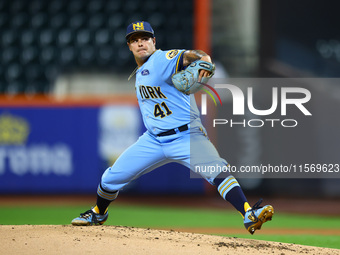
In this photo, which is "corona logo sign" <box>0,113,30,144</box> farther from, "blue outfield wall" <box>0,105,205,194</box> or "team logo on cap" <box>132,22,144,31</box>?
"team logo on cap" <box>132,22,144,31</box>

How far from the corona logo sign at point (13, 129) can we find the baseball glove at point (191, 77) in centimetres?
502

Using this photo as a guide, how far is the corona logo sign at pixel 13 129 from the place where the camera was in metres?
8.72

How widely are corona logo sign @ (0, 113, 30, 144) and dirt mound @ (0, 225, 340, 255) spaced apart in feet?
14.1

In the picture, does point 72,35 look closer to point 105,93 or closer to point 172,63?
point 105,93

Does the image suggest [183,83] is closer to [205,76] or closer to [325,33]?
[205,76]

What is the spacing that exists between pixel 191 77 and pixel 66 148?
198 inches

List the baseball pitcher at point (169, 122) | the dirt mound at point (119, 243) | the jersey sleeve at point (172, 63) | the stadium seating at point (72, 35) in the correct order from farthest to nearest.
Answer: the stadium seating at point (72, 35) → the jersey sleeve at point (172, 63) → the baseball pitcher at point (169, 122) → the dirt mound at point (119, 243)

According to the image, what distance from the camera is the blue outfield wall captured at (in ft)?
28.6

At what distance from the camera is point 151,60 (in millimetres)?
4516

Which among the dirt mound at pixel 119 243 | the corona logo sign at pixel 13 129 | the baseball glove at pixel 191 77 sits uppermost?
the baseball glove at pixel 191 77

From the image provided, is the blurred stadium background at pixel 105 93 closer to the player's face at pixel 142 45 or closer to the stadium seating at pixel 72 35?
the stadium seating at pixel 72 35

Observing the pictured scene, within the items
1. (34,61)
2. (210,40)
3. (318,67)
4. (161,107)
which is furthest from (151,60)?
(318,67)

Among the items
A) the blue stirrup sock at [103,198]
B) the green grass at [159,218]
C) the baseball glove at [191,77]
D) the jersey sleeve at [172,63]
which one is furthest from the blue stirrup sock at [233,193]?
the green grass at [159,218]

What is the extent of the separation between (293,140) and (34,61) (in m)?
4.44
